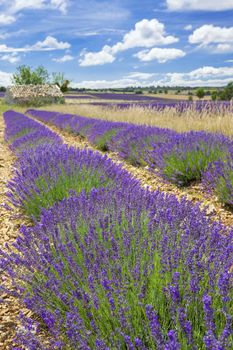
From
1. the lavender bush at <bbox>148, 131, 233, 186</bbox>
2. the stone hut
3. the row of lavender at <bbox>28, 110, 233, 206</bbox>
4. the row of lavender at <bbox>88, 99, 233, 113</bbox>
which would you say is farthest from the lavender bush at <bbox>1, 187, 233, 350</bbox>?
the stone hut

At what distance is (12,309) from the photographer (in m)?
2.21

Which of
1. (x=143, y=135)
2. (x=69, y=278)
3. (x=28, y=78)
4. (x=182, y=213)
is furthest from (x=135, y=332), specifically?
(x=28, y=78)

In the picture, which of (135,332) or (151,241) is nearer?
(135,332)

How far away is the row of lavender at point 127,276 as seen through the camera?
1.36 metres

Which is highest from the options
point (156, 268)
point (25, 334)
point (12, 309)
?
point (156, 268)

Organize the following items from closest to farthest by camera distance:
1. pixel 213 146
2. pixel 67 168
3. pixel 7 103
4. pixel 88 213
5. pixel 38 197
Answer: pixel 88 213 → pixel 38 197 → pixel 67 168 → pixel 213 146 → pixel 7 103

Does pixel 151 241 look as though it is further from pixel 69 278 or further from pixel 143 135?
pixel 143 135

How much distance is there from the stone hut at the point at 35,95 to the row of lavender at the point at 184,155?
25640mm

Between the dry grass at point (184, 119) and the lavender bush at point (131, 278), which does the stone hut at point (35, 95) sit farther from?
the lavender bush at point (131, 278)

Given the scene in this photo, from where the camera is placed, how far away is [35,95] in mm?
32969

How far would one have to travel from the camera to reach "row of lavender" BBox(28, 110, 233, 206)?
429 cm

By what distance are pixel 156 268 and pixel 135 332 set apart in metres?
0.34

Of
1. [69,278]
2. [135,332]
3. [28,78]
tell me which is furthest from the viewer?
[28,78]

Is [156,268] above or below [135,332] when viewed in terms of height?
above
